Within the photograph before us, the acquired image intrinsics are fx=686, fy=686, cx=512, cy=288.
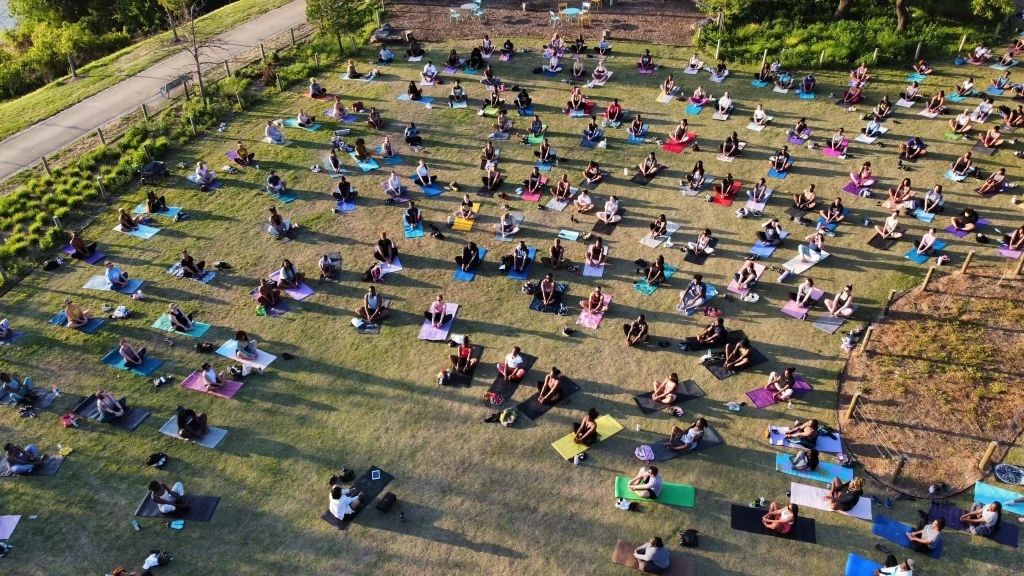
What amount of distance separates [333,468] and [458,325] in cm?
697

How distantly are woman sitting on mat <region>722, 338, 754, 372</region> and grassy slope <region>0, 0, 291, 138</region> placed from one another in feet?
124

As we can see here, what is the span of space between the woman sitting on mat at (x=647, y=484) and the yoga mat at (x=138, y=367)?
16218mm

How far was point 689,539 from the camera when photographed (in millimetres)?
18125

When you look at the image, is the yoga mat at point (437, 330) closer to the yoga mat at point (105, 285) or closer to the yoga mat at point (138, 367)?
the yoga mat at point (138, 367)

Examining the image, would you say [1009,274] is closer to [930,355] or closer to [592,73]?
[930,355]

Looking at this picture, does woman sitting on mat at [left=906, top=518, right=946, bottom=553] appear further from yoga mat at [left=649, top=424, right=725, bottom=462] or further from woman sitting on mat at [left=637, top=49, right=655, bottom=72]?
woman sitting on mat at [left=637, top=49, right=655, bottom=72]

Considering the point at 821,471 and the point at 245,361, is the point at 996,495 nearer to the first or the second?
the point at 821,471

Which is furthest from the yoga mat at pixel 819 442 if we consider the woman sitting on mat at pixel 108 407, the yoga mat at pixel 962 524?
the woman sitting on mat at pixel 108 407

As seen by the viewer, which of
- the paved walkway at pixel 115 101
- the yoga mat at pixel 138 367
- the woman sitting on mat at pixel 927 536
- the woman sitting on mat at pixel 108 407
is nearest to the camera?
the woman sitting on mat at pixel 927 536

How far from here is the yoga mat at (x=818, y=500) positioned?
1886 centimetres

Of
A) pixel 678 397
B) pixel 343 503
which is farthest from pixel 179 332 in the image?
pixel 678 397

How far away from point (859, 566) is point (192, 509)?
1794cm

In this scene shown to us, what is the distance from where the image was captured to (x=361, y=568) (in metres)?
17.9

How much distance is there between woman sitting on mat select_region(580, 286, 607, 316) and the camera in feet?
81.7
